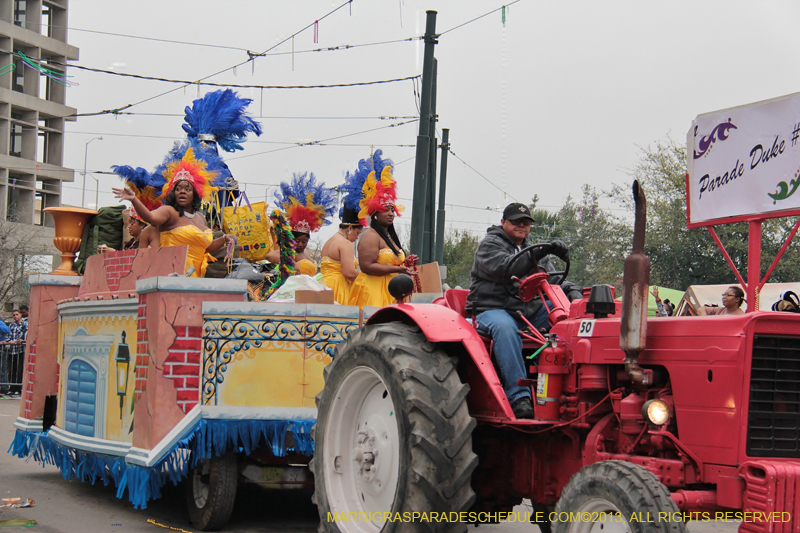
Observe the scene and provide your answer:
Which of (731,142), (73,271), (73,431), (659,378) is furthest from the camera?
(73,271)

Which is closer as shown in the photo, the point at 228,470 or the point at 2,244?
the point at 228,470

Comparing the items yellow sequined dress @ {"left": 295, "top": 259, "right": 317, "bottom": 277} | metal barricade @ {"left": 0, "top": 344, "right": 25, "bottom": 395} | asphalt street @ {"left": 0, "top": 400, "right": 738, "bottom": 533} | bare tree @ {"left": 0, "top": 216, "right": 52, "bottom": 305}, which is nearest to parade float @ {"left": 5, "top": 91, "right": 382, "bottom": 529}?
asphalt street @ {"left": 0, "top": 400, "right": 738, "bottom": 533}

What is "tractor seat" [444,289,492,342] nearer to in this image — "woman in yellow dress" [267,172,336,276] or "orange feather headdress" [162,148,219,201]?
"orange feather headdress" [162,148,219,201]

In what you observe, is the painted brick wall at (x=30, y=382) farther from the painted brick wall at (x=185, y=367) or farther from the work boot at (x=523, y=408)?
the work boot at (x=523, y=408)

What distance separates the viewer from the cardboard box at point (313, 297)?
6.58 meters

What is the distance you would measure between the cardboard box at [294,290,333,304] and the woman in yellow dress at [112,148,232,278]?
163cm

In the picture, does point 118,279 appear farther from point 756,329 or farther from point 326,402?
point 756,329

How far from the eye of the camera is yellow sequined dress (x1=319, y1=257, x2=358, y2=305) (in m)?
8.61

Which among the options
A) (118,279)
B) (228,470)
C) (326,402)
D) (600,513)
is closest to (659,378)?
(600,513)

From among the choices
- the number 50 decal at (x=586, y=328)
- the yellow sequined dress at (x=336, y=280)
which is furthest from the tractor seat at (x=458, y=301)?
the yellow sequined dress at (x=336, y=280)

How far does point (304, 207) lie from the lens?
10898 millimetres

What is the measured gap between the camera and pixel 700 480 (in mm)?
3674

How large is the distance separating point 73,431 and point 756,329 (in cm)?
591

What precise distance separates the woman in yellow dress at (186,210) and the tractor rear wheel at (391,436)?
315cm
